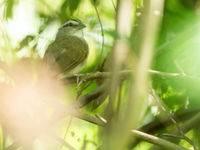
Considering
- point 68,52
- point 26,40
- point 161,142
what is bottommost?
point 68,52

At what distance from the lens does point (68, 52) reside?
520 centimetres

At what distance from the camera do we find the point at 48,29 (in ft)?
10.6

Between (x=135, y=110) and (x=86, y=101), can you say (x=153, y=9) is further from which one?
(x=86, y=101)

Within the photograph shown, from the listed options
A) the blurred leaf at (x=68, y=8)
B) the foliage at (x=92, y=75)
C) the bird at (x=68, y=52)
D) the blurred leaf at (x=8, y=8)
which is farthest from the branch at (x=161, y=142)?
the bird at (x=68, y=52)

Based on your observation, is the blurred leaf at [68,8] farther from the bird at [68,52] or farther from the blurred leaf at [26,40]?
the bird at [68,52]

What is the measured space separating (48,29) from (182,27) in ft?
3.70

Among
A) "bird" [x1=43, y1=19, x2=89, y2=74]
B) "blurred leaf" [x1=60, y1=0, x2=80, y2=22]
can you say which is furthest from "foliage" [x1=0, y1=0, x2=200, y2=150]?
"bird" [x1=43, y1=19, x2=89, y2=74]

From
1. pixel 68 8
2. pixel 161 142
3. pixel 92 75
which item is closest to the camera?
pixel 161 142

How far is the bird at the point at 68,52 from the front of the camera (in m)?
4.84

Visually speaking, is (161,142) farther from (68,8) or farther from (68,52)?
(68,52)

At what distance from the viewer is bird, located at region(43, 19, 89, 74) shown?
484 centimetres

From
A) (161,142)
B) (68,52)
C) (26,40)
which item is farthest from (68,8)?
(68,52)

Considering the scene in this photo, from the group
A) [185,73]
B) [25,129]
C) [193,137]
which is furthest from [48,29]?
[193,137]

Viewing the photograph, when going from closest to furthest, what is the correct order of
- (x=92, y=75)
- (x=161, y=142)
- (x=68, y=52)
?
(x=161, y=142) → (x=92, y=75) → (x=68, y=52)
